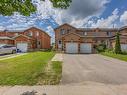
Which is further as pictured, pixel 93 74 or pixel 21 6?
pixel 93 74

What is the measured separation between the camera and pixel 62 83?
10.2 m

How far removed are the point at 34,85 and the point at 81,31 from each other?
51746 mm

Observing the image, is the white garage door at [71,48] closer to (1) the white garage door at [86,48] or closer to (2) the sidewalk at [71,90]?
(1) the white garage door at [86,48]

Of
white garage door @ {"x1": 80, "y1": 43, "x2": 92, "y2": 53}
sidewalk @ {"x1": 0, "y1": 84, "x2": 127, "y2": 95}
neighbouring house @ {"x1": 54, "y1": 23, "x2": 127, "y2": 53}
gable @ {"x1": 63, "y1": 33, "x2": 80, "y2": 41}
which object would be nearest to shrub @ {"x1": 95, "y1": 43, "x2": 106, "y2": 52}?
neighbouring house @ {"x1": 54, "y1": 23, "x2": 127, "y2": 53}

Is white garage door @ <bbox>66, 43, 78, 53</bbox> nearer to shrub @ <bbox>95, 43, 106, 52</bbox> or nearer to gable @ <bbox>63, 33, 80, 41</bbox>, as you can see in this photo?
gable @ <bbox>63, 33, 80, 41</bbox>

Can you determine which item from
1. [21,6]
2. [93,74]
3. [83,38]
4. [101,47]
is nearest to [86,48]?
[83,38]

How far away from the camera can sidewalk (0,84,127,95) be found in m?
8.24

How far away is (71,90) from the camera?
28.6 feet

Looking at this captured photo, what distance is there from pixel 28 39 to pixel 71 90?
1700 inches

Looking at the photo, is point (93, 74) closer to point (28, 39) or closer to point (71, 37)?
point (71, 37)

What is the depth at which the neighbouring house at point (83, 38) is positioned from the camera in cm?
→ 4703

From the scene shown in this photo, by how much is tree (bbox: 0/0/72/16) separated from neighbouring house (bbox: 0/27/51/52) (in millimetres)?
42488

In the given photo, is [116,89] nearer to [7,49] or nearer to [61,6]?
[61,6]

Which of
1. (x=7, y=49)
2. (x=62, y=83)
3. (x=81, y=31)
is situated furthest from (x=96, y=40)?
(x=62, y=83)
